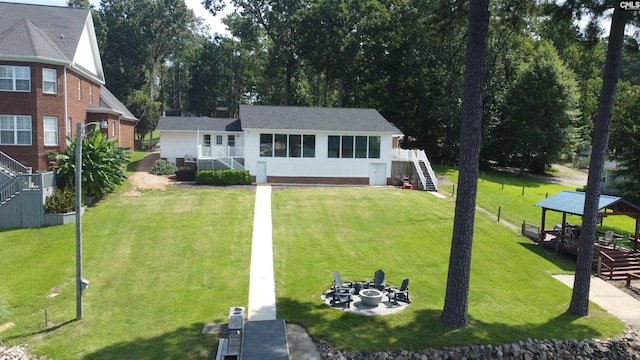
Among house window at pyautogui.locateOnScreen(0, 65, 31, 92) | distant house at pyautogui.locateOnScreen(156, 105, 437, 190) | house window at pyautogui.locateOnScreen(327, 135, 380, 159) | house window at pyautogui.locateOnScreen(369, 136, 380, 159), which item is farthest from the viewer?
house window at pyautogui.locateOnScreen(369, 136, 380, 159)

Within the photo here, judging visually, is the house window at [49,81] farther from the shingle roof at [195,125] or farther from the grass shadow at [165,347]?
the grass shadow at [165,347]

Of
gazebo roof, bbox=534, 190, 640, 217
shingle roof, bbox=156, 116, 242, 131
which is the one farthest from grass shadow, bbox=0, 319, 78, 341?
shingle roof, bbox=156, 116, 242, 131

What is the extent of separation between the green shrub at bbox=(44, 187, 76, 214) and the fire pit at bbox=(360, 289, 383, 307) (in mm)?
16211

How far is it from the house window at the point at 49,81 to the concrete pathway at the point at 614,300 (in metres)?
27.6

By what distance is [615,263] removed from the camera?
20703 mm

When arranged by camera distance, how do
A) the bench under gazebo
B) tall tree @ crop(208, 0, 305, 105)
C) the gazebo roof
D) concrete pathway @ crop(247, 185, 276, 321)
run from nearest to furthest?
concrete pathway @ crop(247, 185, 276, 321) → the bench under gazebo → the gazebo roof → tall tree @ crop(208, 0, 305, 105)

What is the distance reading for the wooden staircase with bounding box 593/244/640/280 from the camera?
20112 mm

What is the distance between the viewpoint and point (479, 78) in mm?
13422

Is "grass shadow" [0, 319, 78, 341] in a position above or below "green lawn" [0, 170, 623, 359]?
below

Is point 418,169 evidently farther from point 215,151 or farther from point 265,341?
point 265,341

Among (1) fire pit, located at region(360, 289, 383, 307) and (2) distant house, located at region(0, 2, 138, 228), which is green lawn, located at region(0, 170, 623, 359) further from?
(2) distant house, located at region(0, 2, 138, 228)

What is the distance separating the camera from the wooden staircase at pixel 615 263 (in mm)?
20112

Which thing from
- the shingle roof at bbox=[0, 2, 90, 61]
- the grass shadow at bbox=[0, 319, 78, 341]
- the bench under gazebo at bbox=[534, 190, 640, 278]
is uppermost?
the shingle roof at bbox=[0, 2, 90, 61]

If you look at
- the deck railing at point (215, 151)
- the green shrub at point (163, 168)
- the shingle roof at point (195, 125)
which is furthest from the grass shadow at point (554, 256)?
the green shrub at point (163, 168)
